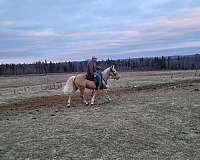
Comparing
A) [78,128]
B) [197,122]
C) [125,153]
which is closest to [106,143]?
[125,153]

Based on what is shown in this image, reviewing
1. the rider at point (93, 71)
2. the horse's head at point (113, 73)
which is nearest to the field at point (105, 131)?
the rider at point (93, 71)

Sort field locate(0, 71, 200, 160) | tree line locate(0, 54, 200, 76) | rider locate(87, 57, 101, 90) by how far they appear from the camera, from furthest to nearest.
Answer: tree line locate(0, 54, 200, 76), rider locate(87, 57, 101, 90), field locate(0, 71, 200, 160)

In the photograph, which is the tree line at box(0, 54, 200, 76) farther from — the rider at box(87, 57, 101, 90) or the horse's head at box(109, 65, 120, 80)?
the rider at box(87, 57, 101, 90)

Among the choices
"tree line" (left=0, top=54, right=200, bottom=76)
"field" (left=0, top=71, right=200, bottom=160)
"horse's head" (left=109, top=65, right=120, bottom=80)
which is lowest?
"tree line" (left=0, top=54, right=200, bottom=76)

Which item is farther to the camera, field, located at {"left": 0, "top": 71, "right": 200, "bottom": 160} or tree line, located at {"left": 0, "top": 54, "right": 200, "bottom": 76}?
tree line, located at {"left": 0, "top": 54, "right": 200, "bottom": 76}

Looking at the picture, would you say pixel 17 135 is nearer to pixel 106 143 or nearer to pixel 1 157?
pixel 1 157

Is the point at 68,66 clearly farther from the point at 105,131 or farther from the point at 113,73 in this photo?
the point at 105,131

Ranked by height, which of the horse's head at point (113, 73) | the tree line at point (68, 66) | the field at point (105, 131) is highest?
the horse's head at point (113, 73)

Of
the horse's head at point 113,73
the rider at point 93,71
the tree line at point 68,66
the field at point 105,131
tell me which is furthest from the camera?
the tree line at point 68,66

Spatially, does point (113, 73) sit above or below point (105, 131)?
above

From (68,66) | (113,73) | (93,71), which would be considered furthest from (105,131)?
(68,66)

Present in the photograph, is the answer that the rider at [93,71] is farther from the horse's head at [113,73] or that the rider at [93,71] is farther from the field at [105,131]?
the field at [105,131]

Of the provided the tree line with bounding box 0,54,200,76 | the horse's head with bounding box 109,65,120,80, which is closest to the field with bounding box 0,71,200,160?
the horse's head with bounding box 109,65,120,80

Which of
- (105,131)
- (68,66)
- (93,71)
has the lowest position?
(68,66)
